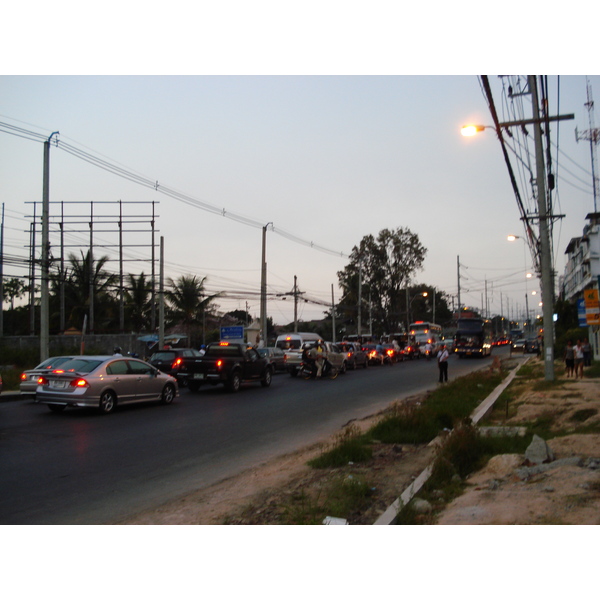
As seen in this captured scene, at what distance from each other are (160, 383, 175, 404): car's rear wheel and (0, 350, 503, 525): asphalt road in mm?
429

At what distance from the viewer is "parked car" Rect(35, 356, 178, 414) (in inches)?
595

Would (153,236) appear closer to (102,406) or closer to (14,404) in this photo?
(14,404)

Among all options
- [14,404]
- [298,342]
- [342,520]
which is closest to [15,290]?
[298,342]

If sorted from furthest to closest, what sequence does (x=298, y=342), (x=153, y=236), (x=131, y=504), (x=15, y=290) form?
(x=15, y=290)
(x=153, y=236)
(x=298, y=342)
(x=131, y=504)

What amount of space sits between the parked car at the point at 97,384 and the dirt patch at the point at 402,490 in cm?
709

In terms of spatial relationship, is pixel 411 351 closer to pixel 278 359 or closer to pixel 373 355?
pixel 373 355

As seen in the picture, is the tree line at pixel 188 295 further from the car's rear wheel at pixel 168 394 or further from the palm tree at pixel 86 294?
the car's rear wheel at pixel 168 394

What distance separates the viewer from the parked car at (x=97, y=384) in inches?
595

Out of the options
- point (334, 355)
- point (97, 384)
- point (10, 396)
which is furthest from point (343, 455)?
point (334, 355)

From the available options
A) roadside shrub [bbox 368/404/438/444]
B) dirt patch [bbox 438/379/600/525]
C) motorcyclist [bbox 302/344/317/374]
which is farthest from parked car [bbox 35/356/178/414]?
motorcyclist [bbox 302/344/317/374]

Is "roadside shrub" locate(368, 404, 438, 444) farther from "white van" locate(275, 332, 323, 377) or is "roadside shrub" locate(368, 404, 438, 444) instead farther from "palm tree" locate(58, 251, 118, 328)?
"palm tree" locate(58, 251, 118, 328)

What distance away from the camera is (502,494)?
6699 millimetres

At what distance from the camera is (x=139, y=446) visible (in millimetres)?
11094

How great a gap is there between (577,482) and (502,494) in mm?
892
